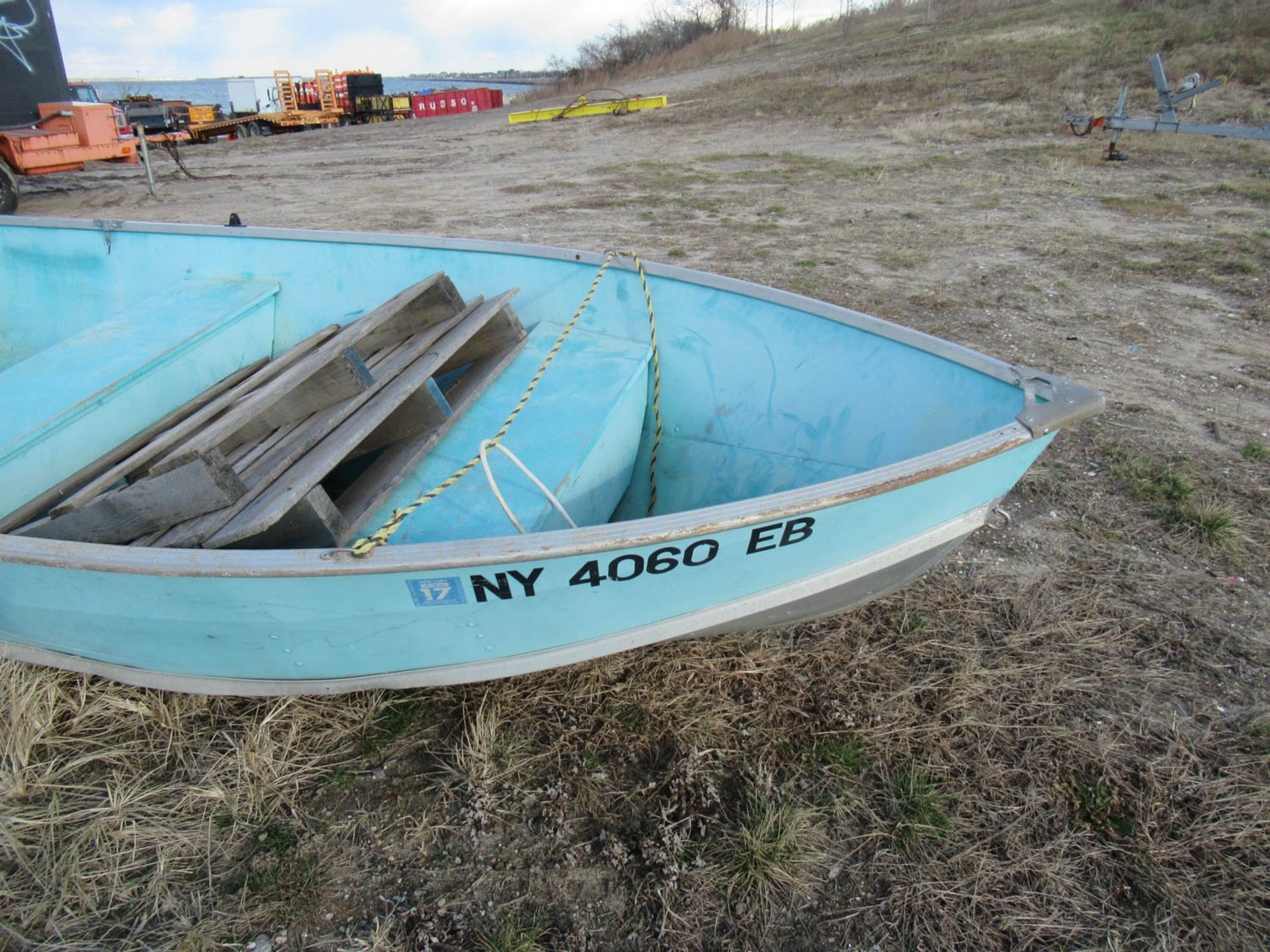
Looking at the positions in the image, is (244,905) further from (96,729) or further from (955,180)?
(955,180)

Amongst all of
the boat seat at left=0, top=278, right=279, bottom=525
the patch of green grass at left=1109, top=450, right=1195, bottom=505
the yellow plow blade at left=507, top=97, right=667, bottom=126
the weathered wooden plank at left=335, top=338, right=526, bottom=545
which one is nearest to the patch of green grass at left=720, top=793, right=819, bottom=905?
the weathered wooden plank at left=335, top=338, right=526, bottom=545

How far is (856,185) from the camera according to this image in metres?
10.4

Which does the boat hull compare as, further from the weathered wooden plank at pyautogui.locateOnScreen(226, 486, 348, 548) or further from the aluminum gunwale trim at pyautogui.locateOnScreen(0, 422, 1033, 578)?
the weathered wooden plank at pyautogui.locateOnScreen(226, 486, 348, 548)

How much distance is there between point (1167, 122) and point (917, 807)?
1074cm

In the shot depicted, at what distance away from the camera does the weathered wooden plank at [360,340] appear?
259cm

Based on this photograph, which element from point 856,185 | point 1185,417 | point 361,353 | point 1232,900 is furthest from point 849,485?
point 856,185

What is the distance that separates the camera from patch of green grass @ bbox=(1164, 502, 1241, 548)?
3291 millimetres

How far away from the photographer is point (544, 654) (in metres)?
2.28

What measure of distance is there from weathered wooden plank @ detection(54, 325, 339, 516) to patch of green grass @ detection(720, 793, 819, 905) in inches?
92.8

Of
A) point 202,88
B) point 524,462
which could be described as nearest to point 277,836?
point 524,462

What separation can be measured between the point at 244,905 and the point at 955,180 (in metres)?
11.4

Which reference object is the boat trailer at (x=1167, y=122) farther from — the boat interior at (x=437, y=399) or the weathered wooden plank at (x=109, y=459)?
the weathered wooden plank at (x=109, y=459)

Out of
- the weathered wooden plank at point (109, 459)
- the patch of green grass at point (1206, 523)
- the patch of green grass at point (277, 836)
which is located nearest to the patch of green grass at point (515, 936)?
the patch of green grass at point (277, 836)

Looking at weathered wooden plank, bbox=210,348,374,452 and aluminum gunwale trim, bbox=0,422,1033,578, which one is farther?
weathered wooden plank, bbox=210,348,374,452
